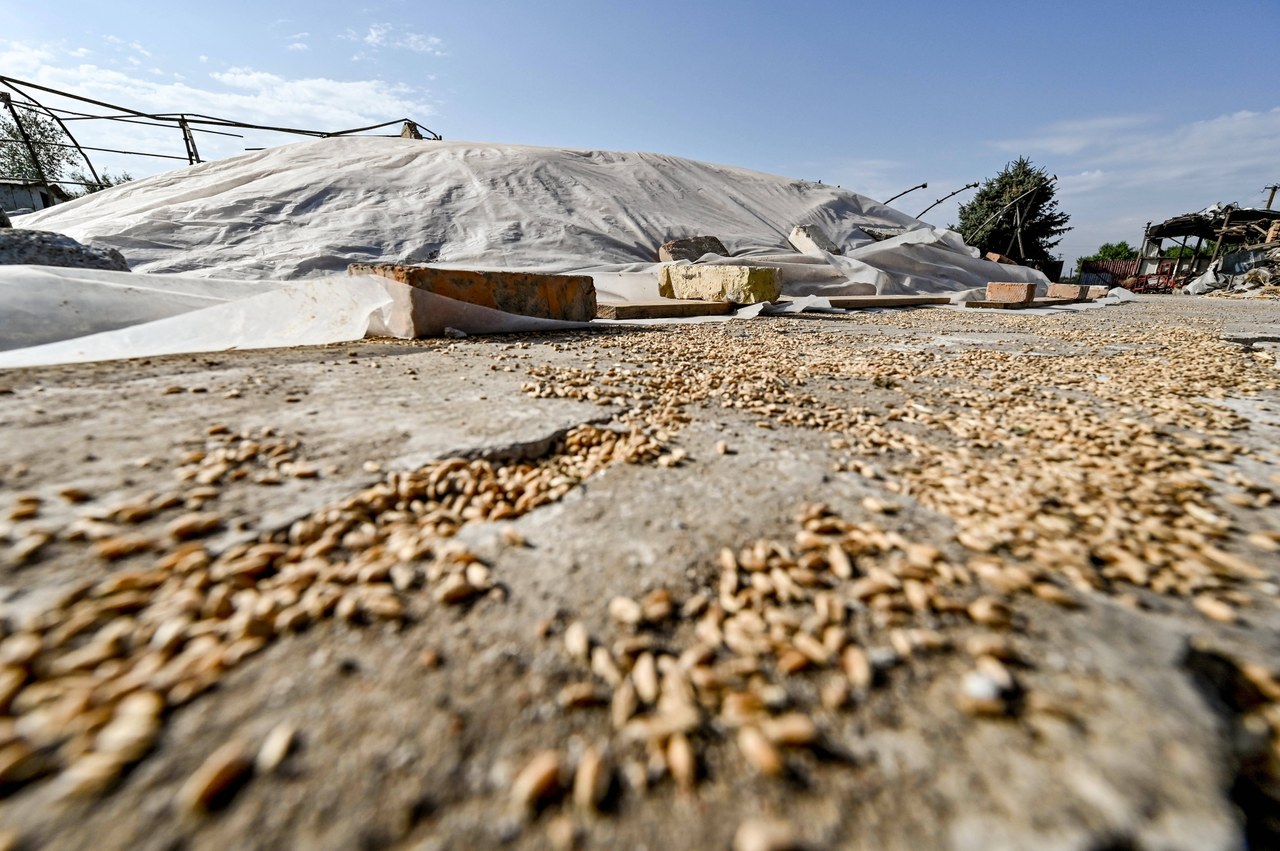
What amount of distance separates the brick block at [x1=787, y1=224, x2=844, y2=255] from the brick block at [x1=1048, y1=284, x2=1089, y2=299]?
512cm

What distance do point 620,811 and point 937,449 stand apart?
157 cm

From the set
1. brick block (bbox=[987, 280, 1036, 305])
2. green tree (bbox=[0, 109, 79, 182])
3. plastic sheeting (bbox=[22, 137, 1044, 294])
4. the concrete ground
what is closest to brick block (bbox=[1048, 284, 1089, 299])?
plastic sheeting (bbox=[22, 137, 1044, 294])

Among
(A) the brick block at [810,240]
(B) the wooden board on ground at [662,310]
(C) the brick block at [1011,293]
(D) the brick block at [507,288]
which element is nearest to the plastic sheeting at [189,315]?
(D) the brick block at [507,288]

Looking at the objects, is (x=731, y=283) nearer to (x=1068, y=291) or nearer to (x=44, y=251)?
(x=44, y=251)

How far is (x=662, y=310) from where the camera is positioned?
635 cm

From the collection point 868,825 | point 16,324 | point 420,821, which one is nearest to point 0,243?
Answer: point 16,324

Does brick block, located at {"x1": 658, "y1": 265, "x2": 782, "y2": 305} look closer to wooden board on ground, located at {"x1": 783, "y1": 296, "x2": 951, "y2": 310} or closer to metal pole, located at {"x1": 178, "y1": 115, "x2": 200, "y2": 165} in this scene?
wooden board on ground, located at {"x1": 783, "y1": 296, "x2": 951, "y2": 310}

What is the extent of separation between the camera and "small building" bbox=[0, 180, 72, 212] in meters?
12.8

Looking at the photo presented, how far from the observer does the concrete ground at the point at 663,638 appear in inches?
24.1

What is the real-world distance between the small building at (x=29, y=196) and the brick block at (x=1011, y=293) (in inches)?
854

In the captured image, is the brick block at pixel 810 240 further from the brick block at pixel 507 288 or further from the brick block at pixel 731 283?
the brick block at pixel 507 288

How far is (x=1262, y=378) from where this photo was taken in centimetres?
284

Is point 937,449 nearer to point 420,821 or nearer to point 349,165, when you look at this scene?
point 420,821

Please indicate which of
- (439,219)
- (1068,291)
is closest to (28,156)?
(439,219)
